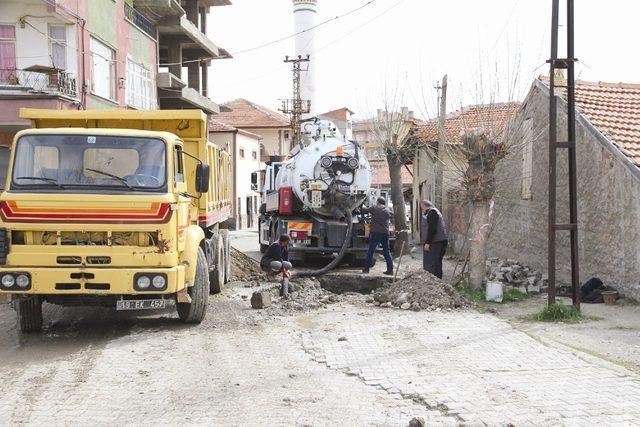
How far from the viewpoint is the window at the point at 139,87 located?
885 inches

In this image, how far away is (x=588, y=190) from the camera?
37.5 feet

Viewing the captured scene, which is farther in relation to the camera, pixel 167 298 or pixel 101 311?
pixel 101 311

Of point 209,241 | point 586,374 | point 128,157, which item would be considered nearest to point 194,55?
point 209,241

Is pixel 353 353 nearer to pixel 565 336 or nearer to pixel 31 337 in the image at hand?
pixel 565 336

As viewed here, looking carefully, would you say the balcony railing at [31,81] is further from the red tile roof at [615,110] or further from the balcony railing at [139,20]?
the red tile roof at [615,110]

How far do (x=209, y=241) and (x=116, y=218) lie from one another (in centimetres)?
342

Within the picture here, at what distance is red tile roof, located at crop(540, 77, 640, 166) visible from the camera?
1092 centimetres

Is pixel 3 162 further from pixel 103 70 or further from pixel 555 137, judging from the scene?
pixel 103 70

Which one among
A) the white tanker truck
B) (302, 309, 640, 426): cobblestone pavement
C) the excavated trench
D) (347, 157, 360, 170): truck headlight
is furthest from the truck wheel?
(347, 157, 360, 170): truck headlight

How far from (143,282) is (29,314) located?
181 centimetres

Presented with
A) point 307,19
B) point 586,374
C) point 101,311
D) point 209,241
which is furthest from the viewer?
point 307,19

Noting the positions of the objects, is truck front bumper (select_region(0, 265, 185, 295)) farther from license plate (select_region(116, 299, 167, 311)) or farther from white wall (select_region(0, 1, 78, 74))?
white wall (select_region(0, 1, 78, 74))

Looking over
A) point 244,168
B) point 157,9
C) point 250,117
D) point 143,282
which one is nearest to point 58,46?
point 157,9

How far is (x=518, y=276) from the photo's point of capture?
12.5 meters
